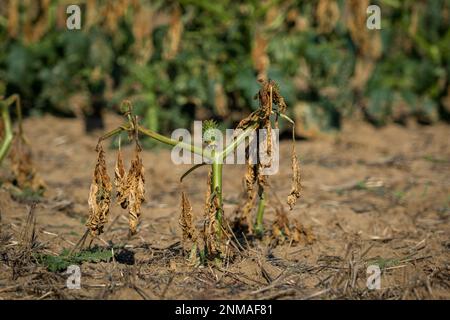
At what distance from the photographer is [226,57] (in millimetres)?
5574

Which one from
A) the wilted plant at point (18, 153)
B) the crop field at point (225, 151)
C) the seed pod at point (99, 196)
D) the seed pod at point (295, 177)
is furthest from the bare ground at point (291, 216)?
the seed pod at point (295, 177)

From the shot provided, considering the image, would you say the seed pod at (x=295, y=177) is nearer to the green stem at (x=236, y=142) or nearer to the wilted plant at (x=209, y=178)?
the wilted plant at (x=209, y=178)

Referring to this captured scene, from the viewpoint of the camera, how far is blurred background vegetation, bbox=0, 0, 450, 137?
5.51 meters

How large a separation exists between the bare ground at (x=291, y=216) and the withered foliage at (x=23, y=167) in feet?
0.35

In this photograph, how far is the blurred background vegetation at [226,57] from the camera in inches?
217

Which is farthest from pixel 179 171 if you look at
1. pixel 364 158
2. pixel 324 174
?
pixel 364 158

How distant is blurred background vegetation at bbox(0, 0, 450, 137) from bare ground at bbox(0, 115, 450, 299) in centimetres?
40

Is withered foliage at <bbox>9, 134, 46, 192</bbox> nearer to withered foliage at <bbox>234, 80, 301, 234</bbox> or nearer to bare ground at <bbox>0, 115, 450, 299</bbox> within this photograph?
bare ground at <bbox>0, 115, 450, 299</bbox>

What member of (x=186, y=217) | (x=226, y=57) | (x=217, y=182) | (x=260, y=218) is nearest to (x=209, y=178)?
(x=217, y=182)

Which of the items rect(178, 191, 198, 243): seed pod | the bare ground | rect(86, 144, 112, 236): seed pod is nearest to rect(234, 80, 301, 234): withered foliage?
rect(178, 191, 198, 243): seed pod

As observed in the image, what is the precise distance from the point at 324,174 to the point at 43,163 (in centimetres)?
→ 204

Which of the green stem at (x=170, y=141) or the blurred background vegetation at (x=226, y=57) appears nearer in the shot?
the green stem at (x=170, y=141)

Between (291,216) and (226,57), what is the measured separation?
2124 millimetres
